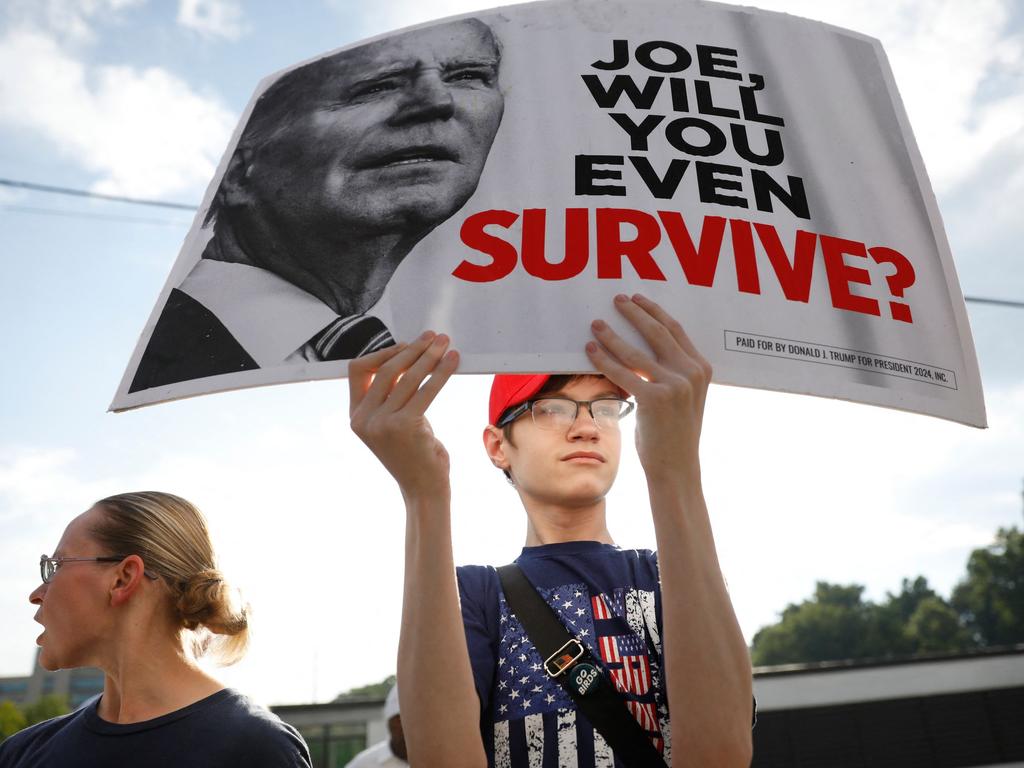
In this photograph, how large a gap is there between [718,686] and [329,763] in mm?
22886

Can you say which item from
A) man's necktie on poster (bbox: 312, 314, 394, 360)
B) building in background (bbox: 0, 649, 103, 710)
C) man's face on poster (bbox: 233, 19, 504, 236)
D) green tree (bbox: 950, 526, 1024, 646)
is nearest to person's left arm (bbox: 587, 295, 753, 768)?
man's necktie on poster (bbox: 312, 314, 394, 360)

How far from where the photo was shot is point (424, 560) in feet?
5.16

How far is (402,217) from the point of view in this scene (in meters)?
1.75

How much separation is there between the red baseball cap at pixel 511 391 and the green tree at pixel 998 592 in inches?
2710

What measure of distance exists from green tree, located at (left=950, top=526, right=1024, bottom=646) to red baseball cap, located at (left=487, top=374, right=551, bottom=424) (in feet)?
226

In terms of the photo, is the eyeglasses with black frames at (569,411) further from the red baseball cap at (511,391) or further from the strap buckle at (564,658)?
the strap buckle at (564,658)

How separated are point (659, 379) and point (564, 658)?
0.60 m

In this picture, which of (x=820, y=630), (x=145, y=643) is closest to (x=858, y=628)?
(x=820, y=630)

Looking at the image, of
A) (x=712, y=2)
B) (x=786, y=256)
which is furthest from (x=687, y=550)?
(x=712, y=2)

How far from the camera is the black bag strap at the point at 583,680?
1.63m

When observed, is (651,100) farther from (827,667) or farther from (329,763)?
(329,763)

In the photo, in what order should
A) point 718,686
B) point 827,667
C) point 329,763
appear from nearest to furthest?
point 718,686 → point 827,667 → point 329,763

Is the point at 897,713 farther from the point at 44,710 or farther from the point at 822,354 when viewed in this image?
the point at 44,710

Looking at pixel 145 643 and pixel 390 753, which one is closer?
pixel 145 643
